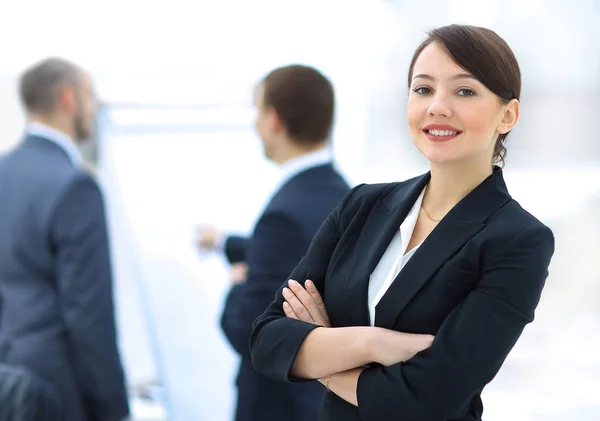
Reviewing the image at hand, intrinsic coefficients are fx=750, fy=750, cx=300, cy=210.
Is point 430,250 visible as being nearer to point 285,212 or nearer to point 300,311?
point 300,311

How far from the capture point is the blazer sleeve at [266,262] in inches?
72.7

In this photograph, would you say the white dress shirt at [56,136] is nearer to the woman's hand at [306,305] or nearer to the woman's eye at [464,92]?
the woman's hand at [306,305]

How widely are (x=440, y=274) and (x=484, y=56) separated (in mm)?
330

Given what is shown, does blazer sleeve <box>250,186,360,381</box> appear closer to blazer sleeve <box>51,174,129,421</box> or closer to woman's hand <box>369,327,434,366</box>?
woman's hand <box>369,327,434,366</box>

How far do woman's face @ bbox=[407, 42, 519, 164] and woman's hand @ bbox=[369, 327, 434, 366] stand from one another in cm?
27

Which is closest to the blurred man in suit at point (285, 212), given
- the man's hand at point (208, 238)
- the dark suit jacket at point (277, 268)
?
the dark suit jacket at point (277, 268)

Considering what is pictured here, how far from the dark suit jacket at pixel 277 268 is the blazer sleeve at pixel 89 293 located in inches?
25.7

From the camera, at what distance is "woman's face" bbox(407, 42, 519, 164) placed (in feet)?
3.67

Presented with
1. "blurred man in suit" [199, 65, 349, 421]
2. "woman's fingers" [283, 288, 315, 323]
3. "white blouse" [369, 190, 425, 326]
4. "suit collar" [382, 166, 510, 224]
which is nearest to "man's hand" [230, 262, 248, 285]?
"blurred man in suit" [199, 65, 349, 421]

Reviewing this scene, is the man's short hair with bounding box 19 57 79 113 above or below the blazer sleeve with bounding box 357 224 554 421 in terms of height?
above

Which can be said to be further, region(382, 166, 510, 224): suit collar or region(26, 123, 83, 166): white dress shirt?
region(26, 123, 83, 166): white dress shirt

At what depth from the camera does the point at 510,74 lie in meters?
1.13

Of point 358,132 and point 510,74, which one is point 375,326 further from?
point 358,132

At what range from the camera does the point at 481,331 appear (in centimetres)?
108
